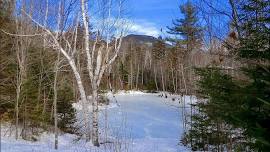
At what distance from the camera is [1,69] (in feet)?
62.3

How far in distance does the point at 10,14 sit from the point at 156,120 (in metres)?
16.0

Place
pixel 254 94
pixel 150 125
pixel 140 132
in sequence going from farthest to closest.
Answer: pixel 150 125 → pixel 140 132 → pixel 254 94

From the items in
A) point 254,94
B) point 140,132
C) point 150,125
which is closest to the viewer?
point 254,94

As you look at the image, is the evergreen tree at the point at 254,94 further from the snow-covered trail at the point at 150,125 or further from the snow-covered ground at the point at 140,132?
the snow-covered trail at the point at 150,125

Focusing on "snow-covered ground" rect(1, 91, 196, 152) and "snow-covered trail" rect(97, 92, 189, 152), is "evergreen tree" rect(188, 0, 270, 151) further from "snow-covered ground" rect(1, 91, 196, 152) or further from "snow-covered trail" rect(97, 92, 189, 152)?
"snow-covered trail" rect(97, 92, 189, 152)

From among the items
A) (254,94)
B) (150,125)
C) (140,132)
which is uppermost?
(254,94)

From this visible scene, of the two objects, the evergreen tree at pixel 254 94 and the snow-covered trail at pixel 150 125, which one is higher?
the evergreen tree at pixel 254 94

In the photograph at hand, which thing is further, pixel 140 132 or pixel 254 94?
pixel 140 132

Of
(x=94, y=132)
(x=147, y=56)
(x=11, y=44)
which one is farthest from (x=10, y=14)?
(x=147, y=56)

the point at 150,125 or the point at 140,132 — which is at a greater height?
the point at 150,125

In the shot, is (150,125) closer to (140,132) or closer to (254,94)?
(140,132)

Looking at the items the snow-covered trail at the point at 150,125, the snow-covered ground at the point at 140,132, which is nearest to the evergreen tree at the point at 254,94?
the snow-covered ground at the point at 140,132

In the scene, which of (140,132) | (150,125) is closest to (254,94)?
(140,132)

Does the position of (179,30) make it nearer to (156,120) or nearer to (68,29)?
(156,120)
